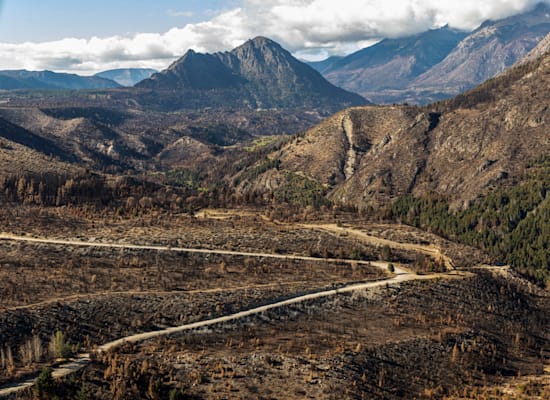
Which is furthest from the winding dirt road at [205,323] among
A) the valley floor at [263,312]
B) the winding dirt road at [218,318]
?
the valley floor at [263,312]

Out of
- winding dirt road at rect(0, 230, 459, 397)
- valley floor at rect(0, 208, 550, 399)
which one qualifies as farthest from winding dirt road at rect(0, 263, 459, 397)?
valley floor at rect(0, 208, 550, 399)

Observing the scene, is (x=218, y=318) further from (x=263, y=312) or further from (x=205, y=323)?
(x=263, y=312)

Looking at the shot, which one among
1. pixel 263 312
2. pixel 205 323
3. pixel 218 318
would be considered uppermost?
pixel 205 323

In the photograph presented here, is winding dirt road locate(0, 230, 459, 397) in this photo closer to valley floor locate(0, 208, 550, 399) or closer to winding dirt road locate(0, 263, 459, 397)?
winding dirt road locate(0, 263, 459, 397)

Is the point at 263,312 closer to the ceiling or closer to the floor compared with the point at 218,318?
closer to the floor

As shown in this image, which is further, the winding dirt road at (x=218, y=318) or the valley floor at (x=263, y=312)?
the valley floor at (x=263, y=312)

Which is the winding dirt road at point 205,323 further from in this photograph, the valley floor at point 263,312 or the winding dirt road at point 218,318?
the valley floor at point 263,312

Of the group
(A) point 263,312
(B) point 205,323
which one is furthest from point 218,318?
(A) point 263,312

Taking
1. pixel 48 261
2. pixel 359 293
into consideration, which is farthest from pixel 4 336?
pixel 359 293

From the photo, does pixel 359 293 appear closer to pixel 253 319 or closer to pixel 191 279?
pixel 253 319

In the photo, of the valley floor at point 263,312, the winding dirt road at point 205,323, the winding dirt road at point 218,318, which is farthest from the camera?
the valley floor at point 263,312

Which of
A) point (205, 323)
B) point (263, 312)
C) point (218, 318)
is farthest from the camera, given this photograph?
point (263, 312)
